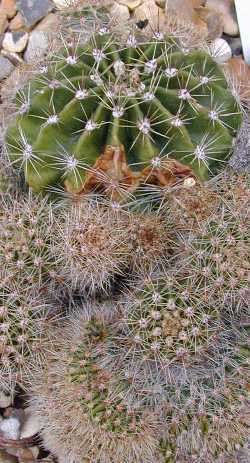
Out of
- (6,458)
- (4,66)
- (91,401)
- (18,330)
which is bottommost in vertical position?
(6,458)

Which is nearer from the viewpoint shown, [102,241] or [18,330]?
[102,241]

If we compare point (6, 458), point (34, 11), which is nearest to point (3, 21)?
point (34, 11)

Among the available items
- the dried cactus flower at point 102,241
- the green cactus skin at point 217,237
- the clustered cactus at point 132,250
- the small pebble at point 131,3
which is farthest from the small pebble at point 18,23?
the green cactus skin at point 217,237

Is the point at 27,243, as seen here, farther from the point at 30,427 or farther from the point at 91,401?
the point at 30,427

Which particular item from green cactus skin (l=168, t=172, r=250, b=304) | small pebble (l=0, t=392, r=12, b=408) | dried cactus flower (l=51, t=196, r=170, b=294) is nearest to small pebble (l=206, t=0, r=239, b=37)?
green cactus skin (l=168, t=172, r=250, b=304)

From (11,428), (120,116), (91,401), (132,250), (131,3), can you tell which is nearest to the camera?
(120,116)

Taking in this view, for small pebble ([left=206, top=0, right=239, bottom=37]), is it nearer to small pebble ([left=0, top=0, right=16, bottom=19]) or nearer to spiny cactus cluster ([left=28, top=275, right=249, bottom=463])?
small pebble ([left=0, top=0, right=16, bottom=19])
